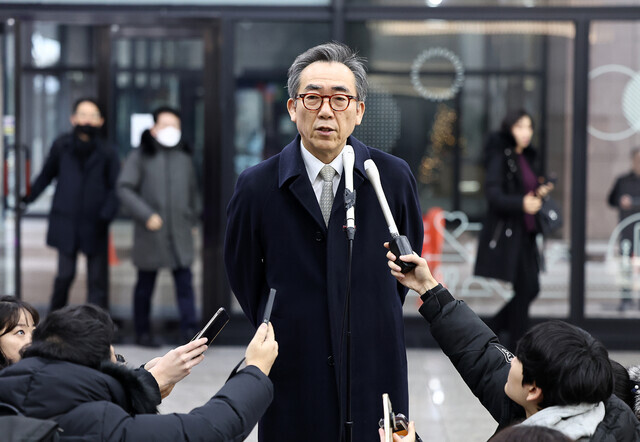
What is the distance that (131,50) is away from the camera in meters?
7.62

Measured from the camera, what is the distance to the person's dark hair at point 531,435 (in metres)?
2.28

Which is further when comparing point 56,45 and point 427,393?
point 56,45

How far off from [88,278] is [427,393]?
290 cm

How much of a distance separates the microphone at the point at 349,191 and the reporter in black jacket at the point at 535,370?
200 millimetres

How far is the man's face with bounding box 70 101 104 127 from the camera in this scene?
7406mm

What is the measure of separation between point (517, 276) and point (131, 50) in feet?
11.2

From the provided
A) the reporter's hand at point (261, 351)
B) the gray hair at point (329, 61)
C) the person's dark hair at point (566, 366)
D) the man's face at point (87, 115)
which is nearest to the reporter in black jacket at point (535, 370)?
the person's dark hair at point (566, 366)

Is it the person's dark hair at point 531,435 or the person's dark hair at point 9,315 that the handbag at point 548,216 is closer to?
the person's dark hair at point 9,315

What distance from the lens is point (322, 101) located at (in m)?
3.30

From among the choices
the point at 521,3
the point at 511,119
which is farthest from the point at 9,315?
the point at 521,3

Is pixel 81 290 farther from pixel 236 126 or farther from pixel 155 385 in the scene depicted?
pixel 155 385

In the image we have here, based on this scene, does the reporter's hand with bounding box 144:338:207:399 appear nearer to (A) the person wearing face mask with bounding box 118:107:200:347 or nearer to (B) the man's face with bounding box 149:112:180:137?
(A) the person wearing face mask with bounding box 118:107:200:347

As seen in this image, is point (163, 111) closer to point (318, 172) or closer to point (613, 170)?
point (613, 170)

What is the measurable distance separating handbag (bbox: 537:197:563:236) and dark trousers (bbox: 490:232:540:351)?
114 millimetres
